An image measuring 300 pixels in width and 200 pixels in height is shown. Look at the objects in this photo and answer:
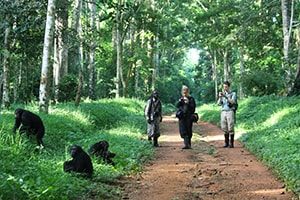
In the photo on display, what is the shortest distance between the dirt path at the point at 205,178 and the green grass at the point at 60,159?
489 mm

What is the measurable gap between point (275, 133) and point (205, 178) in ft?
16.7

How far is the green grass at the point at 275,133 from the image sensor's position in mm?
9668

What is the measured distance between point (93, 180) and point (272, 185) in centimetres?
345

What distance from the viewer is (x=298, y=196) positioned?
7.91 metres

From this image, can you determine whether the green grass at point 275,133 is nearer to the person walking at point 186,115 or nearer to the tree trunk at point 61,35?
the person walking at point 186,115

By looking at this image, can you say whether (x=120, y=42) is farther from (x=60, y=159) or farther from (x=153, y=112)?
(x=60, y=159)

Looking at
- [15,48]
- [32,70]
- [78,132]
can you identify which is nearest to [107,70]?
[32,70]

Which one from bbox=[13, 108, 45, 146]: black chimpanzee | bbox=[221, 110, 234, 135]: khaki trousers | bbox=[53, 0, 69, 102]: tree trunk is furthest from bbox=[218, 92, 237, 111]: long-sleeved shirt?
bbox=[53, 0, 69, 102]: tree trunk

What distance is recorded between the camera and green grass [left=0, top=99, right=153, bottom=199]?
6.79 meters

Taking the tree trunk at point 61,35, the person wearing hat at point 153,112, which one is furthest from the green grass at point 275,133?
the tree trunk at point 61,35

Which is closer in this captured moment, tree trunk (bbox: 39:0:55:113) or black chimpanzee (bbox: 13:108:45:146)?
black chimpanzee (bbox: 13:108:45:146)

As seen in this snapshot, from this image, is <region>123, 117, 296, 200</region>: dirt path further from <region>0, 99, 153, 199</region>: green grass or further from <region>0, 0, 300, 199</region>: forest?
<region>0, 99, 153, 199</region>: green grass

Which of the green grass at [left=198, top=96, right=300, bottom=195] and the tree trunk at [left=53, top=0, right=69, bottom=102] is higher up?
the tree trunk at [left=53, top=0, right=69, bottom=102]

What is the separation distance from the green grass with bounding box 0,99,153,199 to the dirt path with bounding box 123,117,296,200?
1.61ft
